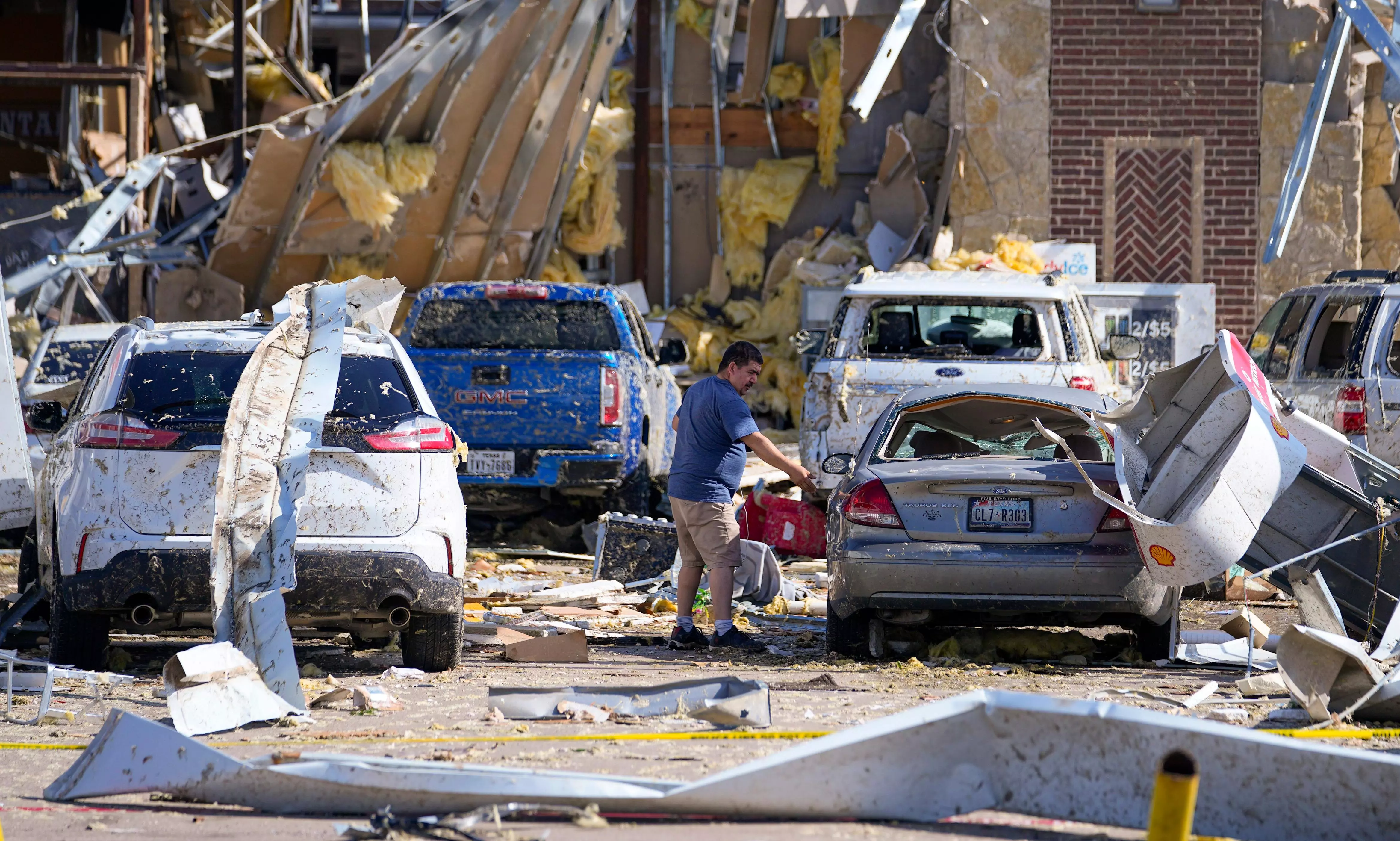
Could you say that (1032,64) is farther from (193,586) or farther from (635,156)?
(193,586)

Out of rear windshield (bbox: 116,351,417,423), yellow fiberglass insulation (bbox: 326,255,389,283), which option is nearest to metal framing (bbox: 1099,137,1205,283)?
yellow fiberglass insulation (bbox: 326,255,389,283)

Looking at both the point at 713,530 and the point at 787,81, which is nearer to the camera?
the point at 713,530

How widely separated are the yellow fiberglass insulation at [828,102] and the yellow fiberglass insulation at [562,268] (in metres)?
3.20

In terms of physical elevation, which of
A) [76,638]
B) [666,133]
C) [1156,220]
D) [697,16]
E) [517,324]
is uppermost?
[697,16]

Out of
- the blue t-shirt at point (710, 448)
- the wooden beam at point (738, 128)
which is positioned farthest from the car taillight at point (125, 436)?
the wooden beam at point (738, 128)

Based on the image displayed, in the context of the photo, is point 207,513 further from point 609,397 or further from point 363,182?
point 363,182

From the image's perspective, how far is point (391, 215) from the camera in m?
17.2

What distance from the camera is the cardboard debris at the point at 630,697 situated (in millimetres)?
6559

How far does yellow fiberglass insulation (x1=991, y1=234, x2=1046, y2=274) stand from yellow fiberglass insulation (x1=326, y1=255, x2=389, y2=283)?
21.9 feet

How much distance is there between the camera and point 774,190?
2023 centimetres

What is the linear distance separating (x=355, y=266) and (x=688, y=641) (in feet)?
31.8

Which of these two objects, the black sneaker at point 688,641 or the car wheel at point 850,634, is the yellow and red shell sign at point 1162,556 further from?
the black sneaker at point 688,641

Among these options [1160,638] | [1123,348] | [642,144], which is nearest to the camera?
[1160,638]

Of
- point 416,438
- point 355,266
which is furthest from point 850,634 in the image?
point 355,266
